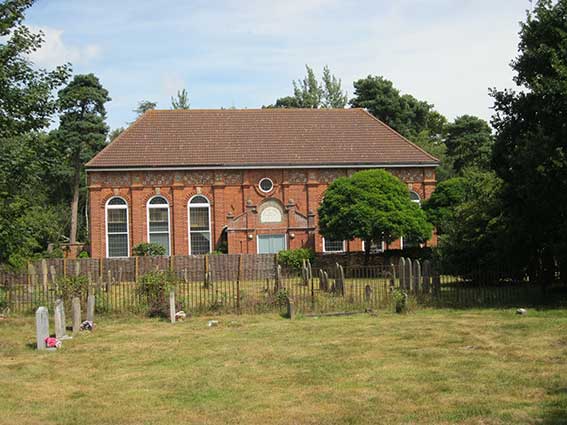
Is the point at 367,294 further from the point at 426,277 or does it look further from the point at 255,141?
the point at 255,141

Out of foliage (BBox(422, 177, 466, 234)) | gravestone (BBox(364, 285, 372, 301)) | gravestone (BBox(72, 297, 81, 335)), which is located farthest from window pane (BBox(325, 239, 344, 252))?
gravestone (BBox(72, 297, 81, 335))

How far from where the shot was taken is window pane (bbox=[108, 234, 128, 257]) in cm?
4062

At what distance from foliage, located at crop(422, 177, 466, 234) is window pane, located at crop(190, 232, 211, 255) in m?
13.0

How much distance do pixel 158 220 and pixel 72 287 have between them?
21.3 m

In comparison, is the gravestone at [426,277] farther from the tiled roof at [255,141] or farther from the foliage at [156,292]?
the tiled roof at [255,141]

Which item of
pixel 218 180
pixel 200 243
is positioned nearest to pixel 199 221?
pixel 200 243

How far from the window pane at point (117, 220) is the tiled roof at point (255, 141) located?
2755 millimetres

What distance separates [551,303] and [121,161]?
92.2 ft

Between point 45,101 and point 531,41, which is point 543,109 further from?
point 45,101

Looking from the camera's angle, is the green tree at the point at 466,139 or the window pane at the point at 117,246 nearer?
the window pane at the point at 117,246

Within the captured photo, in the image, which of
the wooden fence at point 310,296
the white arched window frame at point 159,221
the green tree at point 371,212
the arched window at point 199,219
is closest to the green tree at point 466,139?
the green tree at point 371,212

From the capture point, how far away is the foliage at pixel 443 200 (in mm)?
37406

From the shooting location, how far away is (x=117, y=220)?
41.0 m

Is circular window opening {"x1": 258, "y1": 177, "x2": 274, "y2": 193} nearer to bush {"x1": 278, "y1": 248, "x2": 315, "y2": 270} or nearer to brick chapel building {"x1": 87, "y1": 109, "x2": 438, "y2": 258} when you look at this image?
brick chapel building {"x1": 87, "y1": 109, "x2": 438, "y2": 258}
